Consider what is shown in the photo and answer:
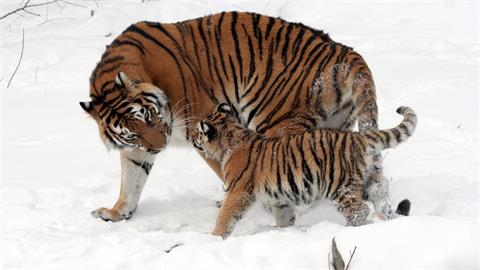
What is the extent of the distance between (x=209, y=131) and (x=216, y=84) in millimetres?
490

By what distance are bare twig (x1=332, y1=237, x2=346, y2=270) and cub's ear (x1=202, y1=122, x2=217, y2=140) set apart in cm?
174

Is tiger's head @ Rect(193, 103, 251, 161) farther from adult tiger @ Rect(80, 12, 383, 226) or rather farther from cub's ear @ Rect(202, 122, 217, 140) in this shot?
adult tiger @ Rect(80, 12, 383, 226)

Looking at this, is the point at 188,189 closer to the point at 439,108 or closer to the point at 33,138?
the point at 33,138

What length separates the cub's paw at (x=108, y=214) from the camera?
17.9 feet

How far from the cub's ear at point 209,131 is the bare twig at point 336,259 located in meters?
1.74

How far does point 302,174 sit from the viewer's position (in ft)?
15.4

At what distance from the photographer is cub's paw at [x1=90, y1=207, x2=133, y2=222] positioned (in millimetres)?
5443

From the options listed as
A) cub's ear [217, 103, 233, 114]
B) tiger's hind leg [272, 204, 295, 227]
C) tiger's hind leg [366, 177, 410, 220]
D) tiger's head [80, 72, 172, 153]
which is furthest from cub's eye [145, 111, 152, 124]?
tiger's hind leg [366, 177, 410, 220]

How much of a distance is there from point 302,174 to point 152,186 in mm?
1737

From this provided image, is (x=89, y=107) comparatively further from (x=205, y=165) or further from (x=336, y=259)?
(x=336, y=259)

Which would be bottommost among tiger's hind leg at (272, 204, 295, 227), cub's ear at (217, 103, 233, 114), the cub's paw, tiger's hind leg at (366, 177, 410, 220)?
the cub's paw

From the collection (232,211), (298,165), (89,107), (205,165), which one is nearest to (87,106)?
(89,107)

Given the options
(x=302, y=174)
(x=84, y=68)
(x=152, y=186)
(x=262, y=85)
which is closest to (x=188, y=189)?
(x=152, y=186)

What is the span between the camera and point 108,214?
17.9ft
